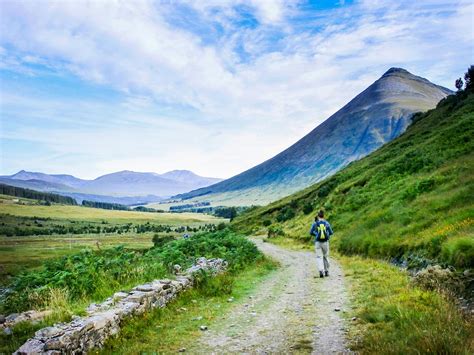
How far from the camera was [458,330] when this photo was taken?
25.0 feet

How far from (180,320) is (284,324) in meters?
3.38

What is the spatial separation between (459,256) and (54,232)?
180 meters

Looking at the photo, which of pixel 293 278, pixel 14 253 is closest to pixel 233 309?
pixel 293 278

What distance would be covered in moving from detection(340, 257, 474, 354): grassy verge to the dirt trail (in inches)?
24.3

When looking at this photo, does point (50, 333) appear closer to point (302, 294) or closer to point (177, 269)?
point (177, 269)

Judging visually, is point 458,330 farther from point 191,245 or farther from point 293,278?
point 191,245

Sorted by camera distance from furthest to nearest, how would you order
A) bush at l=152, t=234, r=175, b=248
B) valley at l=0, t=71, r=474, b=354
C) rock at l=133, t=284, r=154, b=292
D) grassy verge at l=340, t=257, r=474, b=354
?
1. bush at l=152, t=234, r=175, b=248
2. rock at l=133, t=284, r=154, b=292
3. valley at l=0, t=71, r=474, b=354
4. grassy verge at l=340, t=257, r=474, b=354

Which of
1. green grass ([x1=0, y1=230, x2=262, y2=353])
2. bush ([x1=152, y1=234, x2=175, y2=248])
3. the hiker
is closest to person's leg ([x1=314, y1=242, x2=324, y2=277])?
the hiker

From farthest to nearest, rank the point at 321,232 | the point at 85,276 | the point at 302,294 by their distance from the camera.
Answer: the point at 321,232
the point at 302,294
the point at 85,276

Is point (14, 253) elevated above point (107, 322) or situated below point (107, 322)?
below

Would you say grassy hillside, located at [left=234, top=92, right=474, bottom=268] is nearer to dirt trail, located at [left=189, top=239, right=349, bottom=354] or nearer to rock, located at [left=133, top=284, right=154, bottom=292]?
dirt trail, located at [left=189, top=239, right=349, bottom=354]

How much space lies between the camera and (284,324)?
11008 millimetres

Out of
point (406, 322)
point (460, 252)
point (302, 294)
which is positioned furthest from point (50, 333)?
point (460, 252)

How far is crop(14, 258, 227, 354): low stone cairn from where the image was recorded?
320 inches
